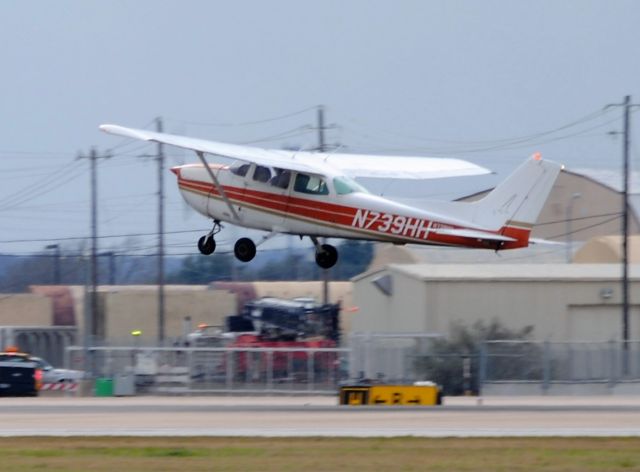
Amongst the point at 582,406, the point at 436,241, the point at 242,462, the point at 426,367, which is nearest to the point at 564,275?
the point at 426,367

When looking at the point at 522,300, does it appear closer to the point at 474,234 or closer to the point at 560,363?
the point at 560,363

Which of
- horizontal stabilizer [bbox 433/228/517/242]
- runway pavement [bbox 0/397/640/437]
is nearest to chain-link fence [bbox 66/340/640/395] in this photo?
runway pavement [bbox 0/397/640/437]

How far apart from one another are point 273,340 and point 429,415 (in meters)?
17.3

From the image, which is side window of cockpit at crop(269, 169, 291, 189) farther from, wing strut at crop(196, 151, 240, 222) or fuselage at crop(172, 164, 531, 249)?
wing strut at crop(196, 151, 240, 222)

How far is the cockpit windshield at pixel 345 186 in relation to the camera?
2881cm

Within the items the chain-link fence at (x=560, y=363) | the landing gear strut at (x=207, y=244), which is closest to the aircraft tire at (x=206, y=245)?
the landing gear strut at (x=207, y=244)

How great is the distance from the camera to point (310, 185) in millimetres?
29062

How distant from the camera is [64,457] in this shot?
23.9 m

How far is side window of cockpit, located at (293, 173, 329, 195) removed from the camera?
2892 cm

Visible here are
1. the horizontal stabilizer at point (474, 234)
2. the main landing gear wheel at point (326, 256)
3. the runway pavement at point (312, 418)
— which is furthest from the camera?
the main landing gear wheel at point (326, 256)

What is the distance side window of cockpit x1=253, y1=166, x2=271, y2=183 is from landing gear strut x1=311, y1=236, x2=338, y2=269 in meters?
1.93

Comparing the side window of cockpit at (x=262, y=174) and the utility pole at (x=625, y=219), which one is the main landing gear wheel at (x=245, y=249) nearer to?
the side window of cockpit at (x=262, y=174)

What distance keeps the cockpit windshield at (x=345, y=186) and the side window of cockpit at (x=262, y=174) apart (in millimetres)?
1606

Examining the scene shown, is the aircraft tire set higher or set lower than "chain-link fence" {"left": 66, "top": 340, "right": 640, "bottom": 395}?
higher
